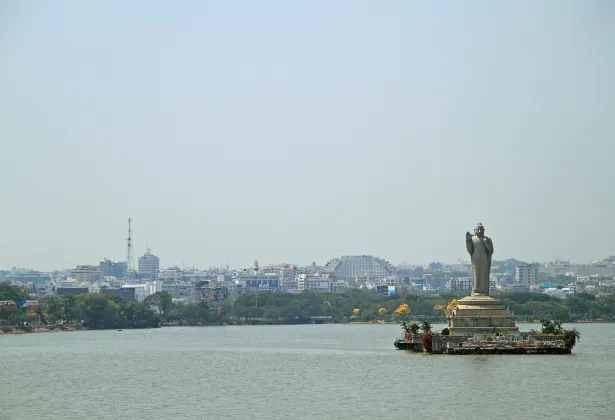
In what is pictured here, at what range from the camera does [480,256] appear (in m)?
63.8

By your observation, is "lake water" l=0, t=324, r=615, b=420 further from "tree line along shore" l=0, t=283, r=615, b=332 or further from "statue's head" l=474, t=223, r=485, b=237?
"tree line along shore" l=0, t=283, r=615, b=332

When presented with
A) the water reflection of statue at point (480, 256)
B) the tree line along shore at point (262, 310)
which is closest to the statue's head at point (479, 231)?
the water reflection of statue at point (480, 256)

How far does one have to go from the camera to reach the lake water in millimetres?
40531

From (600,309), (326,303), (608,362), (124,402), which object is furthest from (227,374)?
(326,303)

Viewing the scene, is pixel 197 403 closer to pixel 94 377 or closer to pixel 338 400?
pixel 338 400

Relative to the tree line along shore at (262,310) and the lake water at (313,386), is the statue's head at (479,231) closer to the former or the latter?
the lake water at (313,386)

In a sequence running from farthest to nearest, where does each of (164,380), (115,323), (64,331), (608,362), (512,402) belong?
(115,323) < (64,331) < (608,362) < (164,380) < (512,402)

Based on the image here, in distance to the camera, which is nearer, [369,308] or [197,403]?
[197,403]

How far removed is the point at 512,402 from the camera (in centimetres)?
4162

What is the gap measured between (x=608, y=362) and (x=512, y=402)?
2034cm

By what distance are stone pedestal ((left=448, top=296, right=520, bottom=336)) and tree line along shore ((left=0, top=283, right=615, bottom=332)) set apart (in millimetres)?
80012

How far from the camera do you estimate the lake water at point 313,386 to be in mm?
40531

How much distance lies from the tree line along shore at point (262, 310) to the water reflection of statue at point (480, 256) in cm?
7918

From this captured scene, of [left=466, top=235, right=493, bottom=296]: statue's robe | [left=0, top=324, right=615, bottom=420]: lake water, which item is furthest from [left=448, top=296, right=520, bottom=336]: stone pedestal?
[left=0, top=324, right=615, bottom=420]: lake water
